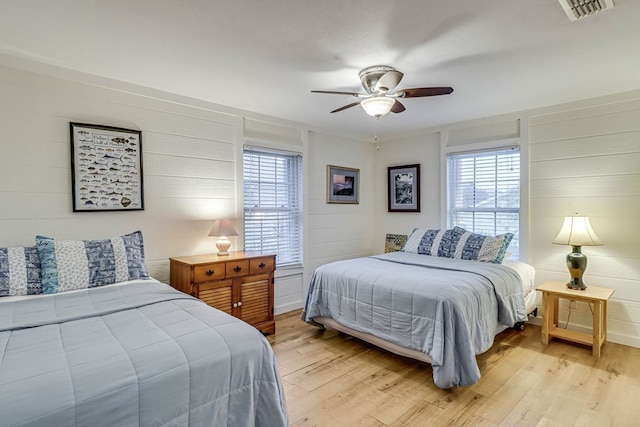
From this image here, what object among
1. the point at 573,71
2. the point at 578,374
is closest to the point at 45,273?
the point at 578,374

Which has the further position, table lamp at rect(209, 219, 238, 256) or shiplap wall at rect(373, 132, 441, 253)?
shiplap wall at rect(373, 132, 441, 253)

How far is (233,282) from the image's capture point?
126 inches

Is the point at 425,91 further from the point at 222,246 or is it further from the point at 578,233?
the point at 222,246

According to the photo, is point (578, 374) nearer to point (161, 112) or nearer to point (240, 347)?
point (240, 347)

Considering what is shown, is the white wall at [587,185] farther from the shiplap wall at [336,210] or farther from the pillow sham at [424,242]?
the shiplap wall at [336,210]

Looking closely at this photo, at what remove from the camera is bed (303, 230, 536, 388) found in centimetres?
242

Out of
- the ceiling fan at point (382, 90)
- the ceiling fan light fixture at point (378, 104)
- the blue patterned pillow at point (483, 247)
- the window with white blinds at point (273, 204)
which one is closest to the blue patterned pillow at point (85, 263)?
the window with white blinds at point (273, 204)

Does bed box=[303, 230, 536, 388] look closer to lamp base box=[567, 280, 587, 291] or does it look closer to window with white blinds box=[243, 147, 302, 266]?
lamp base box=[567, 280, 587, 291]

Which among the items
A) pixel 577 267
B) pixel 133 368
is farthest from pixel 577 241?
pixel 133 368

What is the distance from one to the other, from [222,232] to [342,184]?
2145mm

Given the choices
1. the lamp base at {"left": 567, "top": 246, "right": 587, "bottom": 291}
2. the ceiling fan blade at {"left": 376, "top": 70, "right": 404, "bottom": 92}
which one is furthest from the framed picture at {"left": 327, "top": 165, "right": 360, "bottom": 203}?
the lamp base at {"left": 567, "top": 246, "right": 587, "bottom": 291}

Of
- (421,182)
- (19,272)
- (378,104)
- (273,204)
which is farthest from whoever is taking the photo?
(421,182)

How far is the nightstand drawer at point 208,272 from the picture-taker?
2.92m

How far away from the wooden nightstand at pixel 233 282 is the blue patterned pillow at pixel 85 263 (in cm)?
43
